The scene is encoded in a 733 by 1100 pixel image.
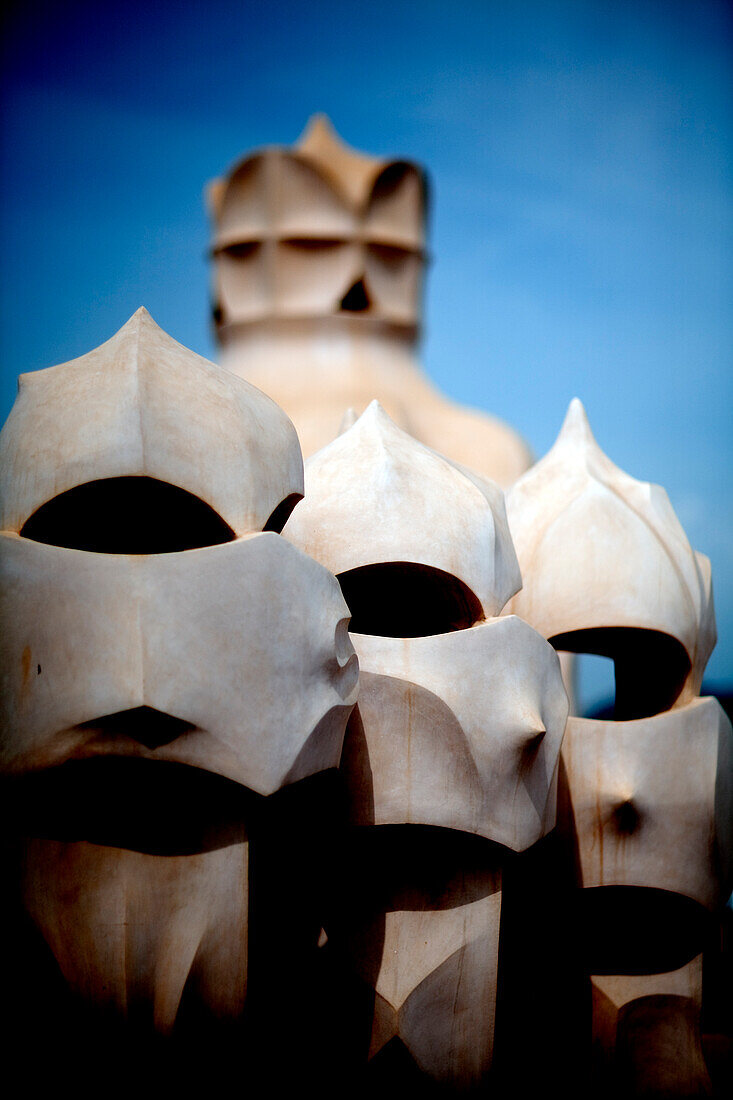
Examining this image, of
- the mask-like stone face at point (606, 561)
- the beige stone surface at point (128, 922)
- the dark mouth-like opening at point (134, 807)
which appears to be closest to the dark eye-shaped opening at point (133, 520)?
the dark mouth-like opening at point (134, 807)

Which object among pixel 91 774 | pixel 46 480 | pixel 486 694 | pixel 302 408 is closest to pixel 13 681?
pixel 91 774

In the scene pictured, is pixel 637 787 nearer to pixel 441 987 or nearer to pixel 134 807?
pixel 441 987

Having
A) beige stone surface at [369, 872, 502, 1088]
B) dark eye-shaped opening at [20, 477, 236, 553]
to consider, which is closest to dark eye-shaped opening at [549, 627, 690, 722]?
beige stone surface at [369, 872, 502, 1088]

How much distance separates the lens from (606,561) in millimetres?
5973

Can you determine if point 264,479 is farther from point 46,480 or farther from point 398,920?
point 398,920

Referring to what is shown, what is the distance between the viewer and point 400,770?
471 cm

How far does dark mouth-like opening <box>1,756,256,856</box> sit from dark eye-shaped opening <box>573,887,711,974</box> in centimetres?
289

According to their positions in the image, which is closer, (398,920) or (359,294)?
(398,920)

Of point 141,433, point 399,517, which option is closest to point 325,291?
point 399,517

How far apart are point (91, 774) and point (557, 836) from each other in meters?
2.93

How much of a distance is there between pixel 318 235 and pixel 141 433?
803 centimetres

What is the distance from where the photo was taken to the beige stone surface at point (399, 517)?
16.1ft

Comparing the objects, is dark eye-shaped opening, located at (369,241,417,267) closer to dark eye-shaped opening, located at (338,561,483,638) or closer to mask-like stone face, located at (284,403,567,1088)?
dark eye-shaped opening, located at (338,561,483,638)

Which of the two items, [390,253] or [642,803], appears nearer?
[642,803]
